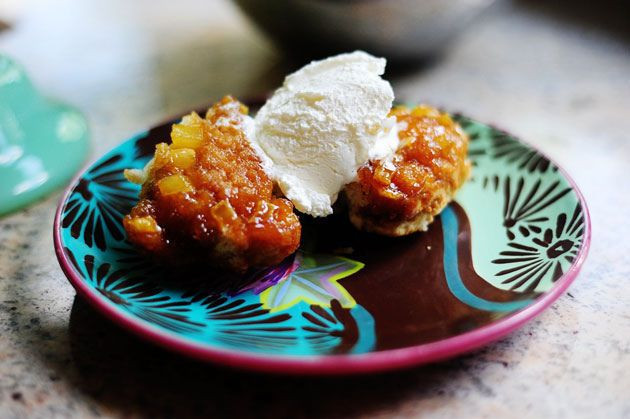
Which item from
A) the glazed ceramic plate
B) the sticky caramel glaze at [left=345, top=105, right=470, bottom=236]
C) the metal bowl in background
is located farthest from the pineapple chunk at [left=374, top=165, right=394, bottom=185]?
the metal bowl in background

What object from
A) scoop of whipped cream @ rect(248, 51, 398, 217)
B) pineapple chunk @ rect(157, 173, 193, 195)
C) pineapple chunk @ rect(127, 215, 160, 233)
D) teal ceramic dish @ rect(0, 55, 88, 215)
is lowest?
teal ceramic dish @ rect(0, 55, 88, 215)

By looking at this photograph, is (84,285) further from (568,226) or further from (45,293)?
(568,226)

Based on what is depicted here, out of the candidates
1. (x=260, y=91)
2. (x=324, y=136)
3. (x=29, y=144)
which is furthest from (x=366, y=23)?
(x=29, y=144)

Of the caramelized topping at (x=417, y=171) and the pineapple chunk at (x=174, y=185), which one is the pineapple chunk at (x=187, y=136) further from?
the caramelized topping at (x=417, y=171)

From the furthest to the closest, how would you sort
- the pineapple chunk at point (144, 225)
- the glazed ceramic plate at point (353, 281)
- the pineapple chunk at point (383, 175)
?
the pineapple chunk at point (383, 175), the pineapple chunk at point (144, 225), the glazed ceramic plate at point (353, 281)

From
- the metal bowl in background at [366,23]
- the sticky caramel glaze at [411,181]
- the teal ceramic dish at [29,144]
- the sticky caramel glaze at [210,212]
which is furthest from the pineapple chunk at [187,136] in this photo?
the metal bowl in background at [366,23]

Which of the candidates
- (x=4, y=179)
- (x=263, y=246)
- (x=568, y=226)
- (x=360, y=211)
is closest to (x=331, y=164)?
(x=360, y=211)

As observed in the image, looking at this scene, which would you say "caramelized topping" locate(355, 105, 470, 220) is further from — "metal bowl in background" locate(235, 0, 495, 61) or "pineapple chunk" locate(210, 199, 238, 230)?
"metal bowl in background" locate(235, 0, 495, 61)
